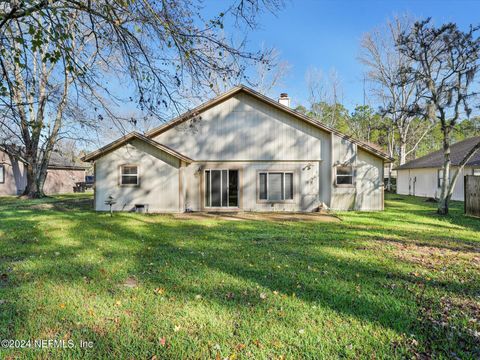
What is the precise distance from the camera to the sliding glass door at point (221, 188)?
46.2 ft

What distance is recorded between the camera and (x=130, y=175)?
13672 millimetres

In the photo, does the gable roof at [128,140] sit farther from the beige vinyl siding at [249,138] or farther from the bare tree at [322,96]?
the bare tree at [322,96]

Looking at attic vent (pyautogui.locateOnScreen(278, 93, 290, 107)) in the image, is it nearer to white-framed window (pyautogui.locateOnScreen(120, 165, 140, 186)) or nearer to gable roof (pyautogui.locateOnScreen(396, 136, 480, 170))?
white-framed window (pyautogui.locateOnScreen(120, 165, 140, 186))

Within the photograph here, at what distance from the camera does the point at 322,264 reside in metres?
5.61

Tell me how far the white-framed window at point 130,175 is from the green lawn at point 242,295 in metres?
5.83

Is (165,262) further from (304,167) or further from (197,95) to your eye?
(304,167)

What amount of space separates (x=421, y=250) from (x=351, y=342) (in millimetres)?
4875

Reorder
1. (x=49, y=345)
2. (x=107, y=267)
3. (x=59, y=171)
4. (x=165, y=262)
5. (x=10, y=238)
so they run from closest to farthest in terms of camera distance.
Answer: (x=49, y=345) → (x=107, y=267) → (x=165, y=262) → (x=10, y=238) → (x=59, y=171)

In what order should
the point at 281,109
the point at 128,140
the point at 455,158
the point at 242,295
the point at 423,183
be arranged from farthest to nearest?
the point at 423,183, the point at 455,158, the point at 281,109, the point at 128,140, the point at 242,295

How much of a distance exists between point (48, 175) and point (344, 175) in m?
27.1

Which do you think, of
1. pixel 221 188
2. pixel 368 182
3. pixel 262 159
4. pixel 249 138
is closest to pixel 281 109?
pixel 249 138

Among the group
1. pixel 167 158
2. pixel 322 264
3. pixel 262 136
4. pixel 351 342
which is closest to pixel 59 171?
pixel 167 158

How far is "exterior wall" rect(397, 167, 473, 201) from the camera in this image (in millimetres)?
19566

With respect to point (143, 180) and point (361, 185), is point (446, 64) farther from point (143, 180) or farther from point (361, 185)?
point (143, 180)
